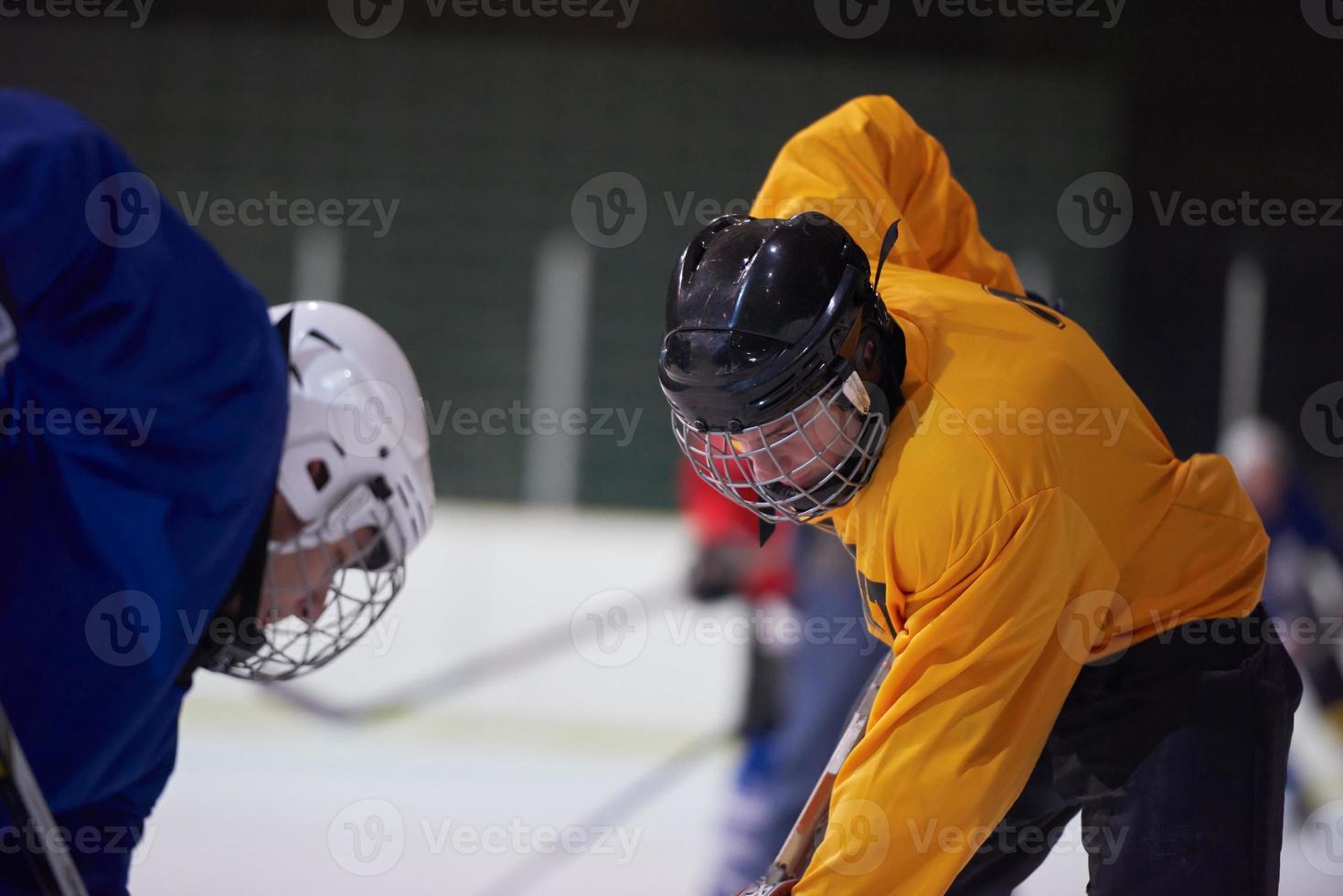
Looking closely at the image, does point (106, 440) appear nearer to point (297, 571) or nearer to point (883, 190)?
point (297, 571)

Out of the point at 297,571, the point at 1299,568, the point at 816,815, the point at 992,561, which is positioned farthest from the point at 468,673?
the point at 992,561

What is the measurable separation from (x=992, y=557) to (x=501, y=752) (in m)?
3.16

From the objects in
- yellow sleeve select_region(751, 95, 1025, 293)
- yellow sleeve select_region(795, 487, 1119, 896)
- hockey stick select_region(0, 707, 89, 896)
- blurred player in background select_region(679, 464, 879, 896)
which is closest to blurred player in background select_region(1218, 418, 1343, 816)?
blurred player in background select_region(679, 464, 879, 896)

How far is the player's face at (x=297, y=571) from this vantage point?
157cm

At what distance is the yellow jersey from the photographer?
4.55 ft

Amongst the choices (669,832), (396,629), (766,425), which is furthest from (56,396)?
(396,629)

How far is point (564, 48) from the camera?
19.9ft

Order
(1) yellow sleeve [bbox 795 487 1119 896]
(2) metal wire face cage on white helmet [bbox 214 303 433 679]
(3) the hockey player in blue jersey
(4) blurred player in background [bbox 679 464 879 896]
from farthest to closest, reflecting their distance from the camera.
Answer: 1. (4) blurred player in background [bbox 679 464 879 896]
2. (2) metal wire face cage on white helmet [bbox 214 303 433 679]
3. (1) yellow sleeve [bbox 795 487 1119 896]
4. (3) the hockey player in blue jersey

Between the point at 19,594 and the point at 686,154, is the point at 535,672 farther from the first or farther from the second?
the point at 19,594

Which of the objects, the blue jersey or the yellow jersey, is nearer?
the blue jersey

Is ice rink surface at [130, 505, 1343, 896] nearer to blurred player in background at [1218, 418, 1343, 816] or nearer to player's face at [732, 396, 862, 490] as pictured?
blurred player in background at [1218, 418, 1343, 816]

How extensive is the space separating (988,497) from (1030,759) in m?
0.30

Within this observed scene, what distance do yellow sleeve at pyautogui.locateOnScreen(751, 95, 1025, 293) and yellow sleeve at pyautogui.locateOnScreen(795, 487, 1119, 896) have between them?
0.54 metres

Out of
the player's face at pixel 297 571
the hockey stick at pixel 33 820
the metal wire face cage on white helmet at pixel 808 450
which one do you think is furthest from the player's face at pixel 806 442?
the hockey stick at pixel 33 820
